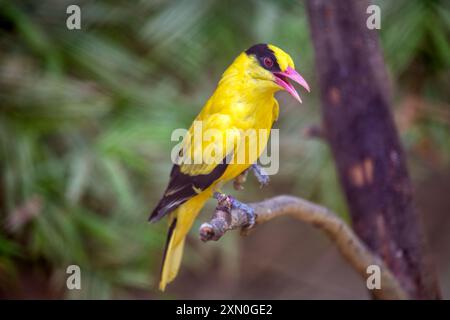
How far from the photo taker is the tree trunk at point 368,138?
5.43 ft

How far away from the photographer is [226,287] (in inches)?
132

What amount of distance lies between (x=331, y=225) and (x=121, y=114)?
1.13 metres

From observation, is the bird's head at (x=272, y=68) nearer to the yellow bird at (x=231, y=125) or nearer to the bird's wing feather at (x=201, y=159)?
the yellow bird at (x=231, y=125)

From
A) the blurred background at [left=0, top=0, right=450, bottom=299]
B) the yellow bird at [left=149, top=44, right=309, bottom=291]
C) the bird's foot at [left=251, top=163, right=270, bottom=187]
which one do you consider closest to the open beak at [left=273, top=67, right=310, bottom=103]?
the yellow bird at [left=149, top=44, right=309, bottom=291]

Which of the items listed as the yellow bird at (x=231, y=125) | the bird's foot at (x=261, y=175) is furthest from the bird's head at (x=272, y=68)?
the bird's foot at (x=261, y=175)

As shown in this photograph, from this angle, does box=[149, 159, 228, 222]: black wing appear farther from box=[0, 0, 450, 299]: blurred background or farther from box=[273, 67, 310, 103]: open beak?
box=[0, 0, 450, 299]: blurred background

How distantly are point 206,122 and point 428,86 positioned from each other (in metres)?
1.67

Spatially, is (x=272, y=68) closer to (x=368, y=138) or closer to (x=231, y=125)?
(x=231, y=125)

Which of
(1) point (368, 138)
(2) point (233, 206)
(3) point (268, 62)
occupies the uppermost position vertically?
(1) point (368, 138)

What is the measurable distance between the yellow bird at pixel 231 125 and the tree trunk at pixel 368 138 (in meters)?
0.54

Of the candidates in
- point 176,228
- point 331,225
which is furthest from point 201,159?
point 331,225

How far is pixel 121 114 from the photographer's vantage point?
244cm

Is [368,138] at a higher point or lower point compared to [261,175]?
higher

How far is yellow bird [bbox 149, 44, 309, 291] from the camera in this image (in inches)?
39.3
